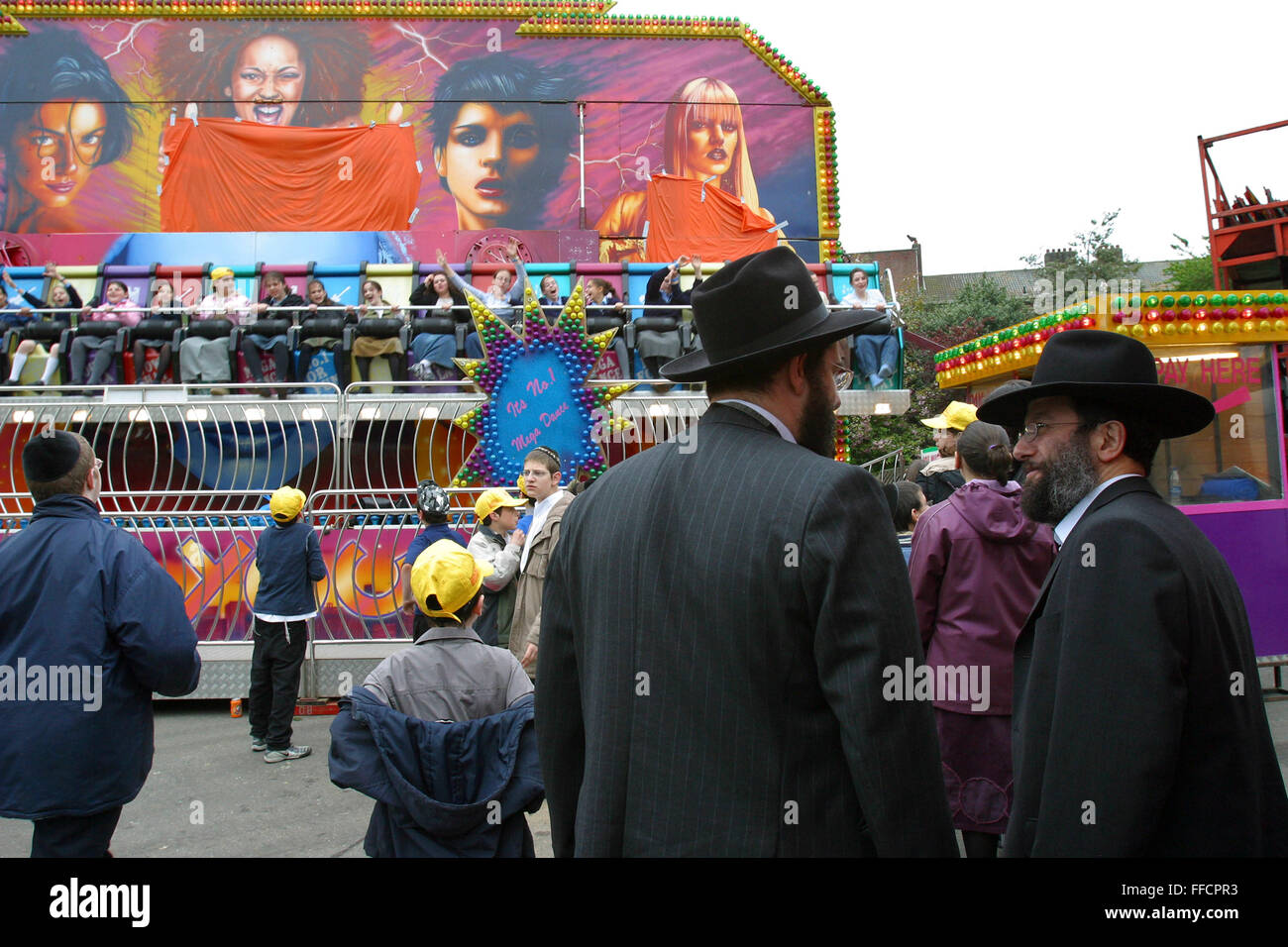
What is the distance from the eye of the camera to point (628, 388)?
852 cm

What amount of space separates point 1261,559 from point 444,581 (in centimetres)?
720

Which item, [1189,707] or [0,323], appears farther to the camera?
[0,323]

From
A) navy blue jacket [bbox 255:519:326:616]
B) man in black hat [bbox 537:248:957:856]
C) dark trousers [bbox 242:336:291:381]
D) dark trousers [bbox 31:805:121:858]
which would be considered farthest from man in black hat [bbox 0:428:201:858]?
dark trousers [bbox 242:336:291:381]

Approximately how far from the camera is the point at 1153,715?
186 centimetres

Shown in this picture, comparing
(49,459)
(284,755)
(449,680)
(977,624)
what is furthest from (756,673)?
(284,755)

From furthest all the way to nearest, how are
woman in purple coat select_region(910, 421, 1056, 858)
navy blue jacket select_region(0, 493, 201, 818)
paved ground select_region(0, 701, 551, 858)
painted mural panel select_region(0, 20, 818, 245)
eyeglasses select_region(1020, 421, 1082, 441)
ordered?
painted mural panel select_region(0, 20, 818, 245) < paved ground select_region(0, 701, 551, 858) < woman in purple coat select_region(910, 421, 1056, 858) < navy blue jacket select_region(0, 493, 201, 818) < eyeglasses select_region(1020, 421, 1082, 441)

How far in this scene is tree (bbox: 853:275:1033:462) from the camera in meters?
21.9

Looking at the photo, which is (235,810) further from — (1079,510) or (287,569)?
(1079,510)

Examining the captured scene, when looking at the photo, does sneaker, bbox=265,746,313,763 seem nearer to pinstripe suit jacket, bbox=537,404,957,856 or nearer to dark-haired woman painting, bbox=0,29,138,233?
pinstripe suit jacket, bbox=537,404,957,856

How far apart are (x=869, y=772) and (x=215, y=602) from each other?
7552mm

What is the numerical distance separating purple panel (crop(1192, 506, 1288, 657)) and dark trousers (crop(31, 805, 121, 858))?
7.73 m

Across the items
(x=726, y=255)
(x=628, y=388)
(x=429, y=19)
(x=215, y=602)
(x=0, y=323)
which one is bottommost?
(x=215, y=602)
